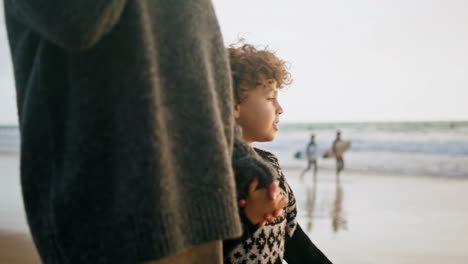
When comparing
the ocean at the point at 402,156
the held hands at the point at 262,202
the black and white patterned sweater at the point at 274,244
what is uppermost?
the held hands at the point at 262,202

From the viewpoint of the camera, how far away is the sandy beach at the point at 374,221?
460 centimetres

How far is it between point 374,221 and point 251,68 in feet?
17.6

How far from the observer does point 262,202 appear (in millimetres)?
1071

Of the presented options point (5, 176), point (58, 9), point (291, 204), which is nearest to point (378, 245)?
point (291, 204)

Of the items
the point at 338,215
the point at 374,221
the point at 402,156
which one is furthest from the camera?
the point at 402,156

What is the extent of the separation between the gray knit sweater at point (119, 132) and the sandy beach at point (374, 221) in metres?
3.90

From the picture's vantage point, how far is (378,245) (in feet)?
16.1

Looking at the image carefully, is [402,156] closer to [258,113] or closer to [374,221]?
[374,221]

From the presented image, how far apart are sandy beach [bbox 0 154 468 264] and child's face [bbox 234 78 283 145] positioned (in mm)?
3191

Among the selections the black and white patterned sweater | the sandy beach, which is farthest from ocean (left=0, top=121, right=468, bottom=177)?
the black and white patterned sweater

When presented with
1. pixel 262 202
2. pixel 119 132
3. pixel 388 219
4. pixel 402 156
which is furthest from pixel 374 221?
pixel 402 156

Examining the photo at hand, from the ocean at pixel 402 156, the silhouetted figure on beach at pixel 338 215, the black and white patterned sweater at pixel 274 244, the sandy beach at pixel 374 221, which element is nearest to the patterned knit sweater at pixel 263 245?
the black and white patterned sweater at pixel 274 244

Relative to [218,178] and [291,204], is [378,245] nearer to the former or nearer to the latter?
[291,204]

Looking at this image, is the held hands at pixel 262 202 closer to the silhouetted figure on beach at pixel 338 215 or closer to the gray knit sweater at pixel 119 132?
the gray knit sweater at pixel 119 132
